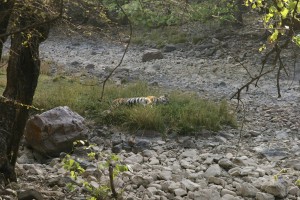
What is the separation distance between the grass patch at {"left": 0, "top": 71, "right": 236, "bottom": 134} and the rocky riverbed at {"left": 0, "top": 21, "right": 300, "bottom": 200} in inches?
8.5

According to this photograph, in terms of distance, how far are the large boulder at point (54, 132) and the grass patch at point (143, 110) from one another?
94cm

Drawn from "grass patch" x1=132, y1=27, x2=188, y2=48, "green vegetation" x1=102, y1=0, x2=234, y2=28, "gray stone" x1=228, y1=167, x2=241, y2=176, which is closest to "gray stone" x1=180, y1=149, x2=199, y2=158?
"gray stone" x1=228, y1=167, x2=241, y2=176

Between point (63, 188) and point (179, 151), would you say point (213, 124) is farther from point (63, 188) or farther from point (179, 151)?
point (63, 188)

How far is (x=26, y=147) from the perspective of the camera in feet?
21.2

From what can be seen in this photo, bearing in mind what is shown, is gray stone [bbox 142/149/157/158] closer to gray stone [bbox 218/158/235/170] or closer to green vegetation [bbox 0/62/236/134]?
green vegetation [bbox 0/62/236/134]

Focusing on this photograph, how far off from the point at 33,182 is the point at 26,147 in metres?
1.90

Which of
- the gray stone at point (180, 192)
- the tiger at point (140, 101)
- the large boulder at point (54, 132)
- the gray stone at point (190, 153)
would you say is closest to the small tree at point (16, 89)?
the gray stone at point (180, 192)

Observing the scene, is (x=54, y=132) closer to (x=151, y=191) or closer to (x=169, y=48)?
(x=151, y=191)

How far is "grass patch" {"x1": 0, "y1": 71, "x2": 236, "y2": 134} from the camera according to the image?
7266 millimetres

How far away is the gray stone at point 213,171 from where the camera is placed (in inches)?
220

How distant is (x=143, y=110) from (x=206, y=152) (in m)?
1.27

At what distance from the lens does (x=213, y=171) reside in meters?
5.64

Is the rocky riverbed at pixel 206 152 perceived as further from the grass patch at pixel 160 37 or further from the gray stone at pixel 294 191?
the grass patch at pixel 160 37

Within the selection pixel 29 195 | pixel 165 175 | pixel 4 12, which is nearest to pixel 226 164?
pixel 165 175
